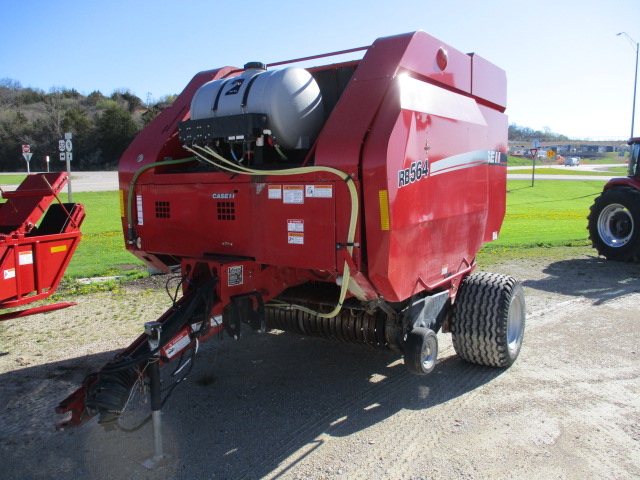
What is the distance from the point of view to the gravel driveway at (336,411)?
3076 millimetres

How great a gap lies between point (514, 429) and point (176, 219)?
286 centimetres

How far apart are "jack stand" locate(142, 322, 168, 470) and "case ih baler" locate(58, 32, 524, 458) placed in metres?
0.01

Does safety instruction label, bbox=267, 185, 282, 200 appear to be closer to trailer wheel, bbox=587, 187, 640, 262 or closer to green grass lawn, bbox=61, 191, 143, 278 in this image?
green grass lawn, bbox=61, 191, 143, 278

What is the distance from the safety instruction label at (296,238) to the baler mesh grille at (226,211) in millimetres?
495

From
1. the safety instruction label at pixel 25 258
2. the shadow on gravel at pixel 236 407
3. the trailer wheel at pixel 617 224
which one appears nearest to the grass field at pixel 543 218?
the trailer wheel at pixel 617 224

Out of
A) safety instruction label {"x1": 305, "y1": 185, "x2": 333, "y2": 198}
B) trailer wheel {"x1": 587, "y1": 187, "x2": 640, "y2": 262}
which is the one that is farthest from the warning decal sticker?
trailer wheel {"x1": 587, "y1": 187, "x2": 640, "y2": 262}

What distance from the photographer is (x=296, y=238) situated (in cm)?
345

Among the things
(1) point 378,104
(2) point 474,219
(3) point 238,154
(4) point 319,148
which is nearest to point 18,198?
(3) point 238,154

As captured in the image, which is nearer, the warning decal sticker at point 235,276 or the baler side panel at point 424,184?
the baler side panel at point 424,184

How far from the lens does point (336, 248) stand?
3.28 meters

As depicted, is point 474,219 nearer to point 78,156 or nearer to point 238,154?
point 238,154

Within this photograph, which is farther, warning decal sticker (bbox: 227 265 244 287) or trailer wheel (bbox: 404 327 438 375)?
trailer wheel (bbox: 404 327 438 375)

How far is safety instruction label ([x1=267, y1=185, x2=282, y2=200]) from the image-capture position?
348 cm

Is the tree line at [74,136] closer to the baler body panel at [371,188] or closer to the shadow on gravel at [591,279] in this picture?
the shadow on gravel at [591,279]
